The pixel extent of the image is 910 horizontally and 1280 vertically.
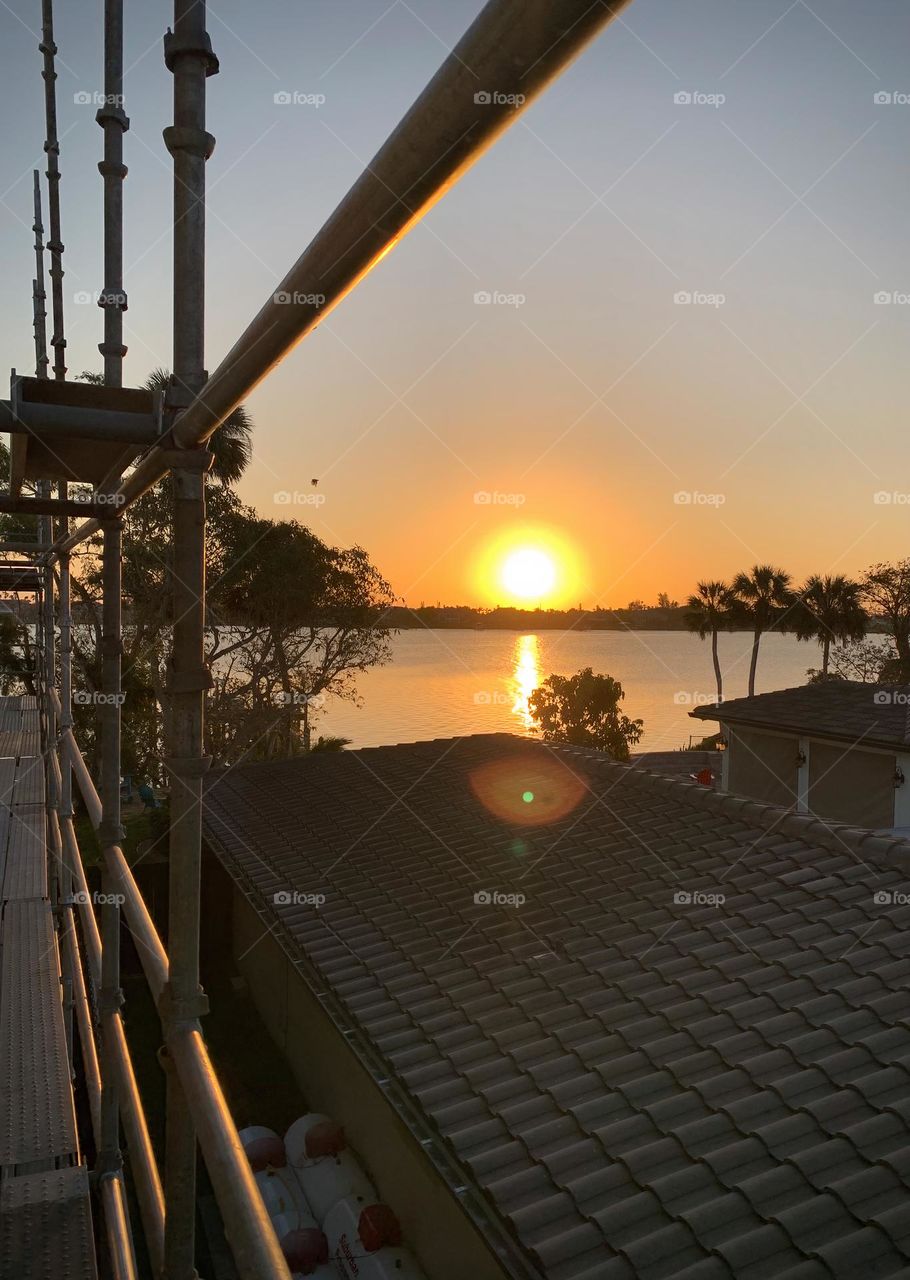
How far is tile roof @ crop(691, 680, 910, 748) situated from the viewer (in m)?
18.1

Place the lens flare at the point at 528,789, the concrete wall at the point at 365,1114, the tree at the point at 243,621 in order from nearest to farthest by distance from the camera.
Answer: the concrete wall at the point at 365,1114 < the lens flare at the point at 528,789 < the tree at the point at 243,621

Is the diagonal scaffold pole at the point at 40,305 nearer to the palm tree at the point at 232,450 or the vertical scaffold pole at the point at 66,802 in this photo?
the vertical scaffold pole at the point at 66,802

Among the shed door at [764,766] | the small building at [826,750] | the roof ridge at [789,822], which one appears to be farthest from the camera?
the shed door at [764,766]

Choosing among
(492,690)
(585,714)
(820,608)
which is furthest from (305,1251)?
(492,690)

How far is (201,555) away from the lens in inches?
112

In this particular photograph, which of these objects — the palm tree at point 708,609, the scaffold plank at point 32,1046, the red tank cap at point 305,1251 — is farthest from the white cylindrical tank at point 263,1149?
the palm tree at point 708,609

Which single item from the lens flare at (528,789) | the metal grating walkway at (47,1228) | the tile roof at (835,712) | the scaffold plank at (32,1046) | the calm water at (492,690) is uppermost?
the tile roof at (835,712)

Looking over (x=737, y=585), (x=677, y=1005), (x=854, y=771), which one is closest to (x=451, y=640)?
(x=737, y=585)

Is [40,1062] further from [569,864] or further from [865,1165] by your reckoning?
[569,864]

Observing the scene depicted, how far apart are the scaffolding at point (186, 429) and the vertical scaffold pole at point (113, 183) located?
1cm

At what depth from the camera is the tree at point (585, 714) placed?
35.1m

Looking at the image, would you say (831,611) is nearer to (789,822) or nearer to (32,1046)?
(789,822)

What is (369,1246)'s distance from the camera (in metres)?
7.64

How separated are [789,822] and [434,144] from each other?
9.75 metres
